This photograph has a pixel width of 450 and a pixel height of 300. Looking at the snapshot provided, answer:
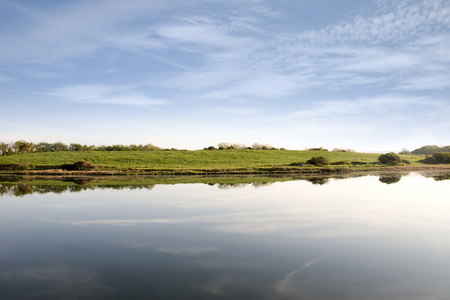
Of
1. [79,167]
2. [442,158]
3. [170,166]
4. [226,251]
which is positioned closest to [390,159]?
[442,158]

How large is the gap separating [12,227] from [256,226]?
1212cm

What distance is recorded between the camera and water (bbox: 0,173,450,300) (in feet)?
28.4

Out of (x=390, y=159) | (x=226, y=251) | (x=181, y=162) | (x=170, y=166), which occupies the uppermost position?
(x=390, y=159)

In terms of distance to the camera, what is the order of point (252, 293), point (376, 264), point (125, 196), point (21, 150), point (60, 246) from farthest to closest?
point (21, 150) < point (125, 196) < point (60, 246) < point (376, 264) < point (252, 293)

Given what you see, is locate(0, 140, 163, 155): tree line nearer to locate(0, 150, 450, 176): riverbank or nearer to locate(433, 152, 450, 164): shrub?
locate(0, 150, 450, 176): riverbank

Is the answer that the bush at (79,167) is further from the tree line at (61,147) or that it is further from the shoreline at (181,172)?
the tree line at (61,147)

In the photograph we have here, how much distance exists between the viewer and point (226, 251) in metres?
11.8

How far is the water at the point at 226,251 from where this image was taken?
865cm

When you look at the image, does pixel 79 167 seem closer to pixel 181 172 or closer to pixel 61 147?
pixel 181 172

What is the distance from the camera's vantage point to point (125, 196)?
87.8 ft

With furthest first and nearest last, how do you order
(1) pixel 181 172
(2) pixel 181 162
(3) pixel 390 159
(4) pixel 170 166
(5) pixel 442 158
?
1. (5) pixel 442 158
2. (3) pixel 390 159
3. (2) pixel 181 162
4. (4) pixel 170 166
5. (1) pixel 181 172

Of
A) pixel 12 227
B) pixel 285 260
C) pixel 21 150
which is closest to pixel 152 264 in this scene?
pixel 285 260

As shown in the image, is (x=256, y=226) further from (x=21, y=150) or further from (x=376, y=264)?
(x=21, y=150)

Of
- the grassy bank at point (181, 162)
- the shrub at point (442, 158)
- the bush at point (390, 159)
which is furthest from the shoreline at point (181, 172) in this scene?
the shrub at point (442, 158)
